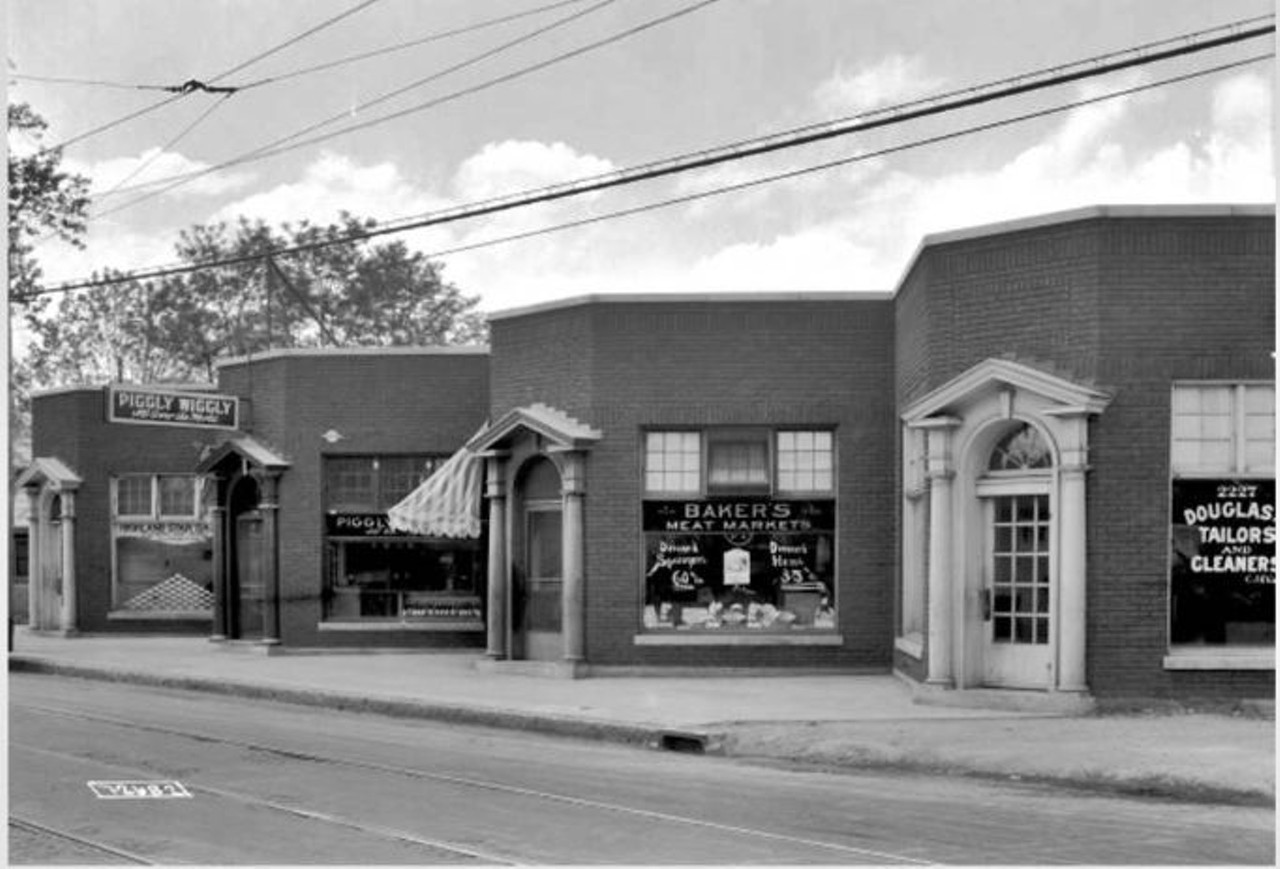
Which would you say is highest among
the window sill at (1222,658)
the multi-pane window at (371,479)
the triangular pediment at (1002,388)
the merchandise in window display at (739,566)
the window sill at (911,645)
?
the triangular pediment at (1002,388)

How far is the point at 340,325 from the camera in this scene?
50.3 meters

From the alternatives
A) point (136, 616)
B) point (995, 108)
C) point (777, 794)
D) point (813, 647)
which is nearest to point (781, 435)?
point (813, 647)

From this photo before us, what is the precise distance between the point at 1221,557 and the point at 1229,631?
712 mm

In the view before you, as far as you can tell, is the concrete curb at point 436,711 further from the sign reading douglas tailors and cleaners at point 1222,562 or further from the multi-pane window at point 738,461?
the sign reading douglas tailors and cleaners at point 1222,562

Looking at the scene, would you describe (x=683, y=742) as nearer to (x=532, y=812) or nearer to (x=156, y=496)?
(x=532, y=812)

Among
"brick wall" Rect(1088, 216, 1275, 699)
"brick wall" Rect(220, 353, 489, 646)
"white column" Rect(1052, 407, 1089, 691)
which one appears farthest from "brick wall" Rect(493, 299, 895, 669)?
"brick wall" Rect(220, 353, 489, 646)

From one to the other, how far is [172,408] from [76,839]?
15.3 metres

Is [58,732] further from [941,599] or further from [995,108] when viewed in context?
[995,108]

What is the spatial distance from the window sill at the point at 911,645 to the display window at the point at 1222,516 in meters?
2.98

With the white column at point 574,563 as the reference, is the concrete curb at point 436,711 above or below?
below

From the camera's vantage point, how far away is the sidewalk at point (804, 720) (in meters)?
13.1

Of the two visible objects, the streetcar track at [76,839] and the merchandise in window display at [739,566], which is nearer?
the streetcar track at [76,839]

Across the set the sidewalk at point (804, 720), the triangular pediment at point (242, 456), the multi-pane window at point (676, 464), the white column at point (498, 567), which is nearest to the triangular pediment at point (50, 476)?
the triangular pediment at point (242, 456)

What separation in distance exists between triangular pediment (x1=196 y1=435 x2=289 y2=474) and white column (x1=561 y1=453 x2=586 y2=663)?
264 inches
